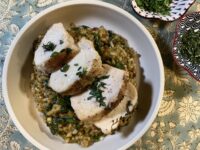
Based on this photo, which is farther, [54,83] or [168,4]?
[168,4]

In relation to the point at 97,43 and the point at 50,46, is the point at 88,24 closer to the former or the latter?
the point at 97,43

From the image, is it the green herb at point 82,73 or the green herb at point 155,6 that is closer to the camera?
the green herb at point 82,73

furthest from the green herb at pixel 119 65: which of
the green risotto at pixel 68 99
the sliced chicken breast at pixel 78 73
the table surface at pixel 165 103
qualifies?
the table surface at pixel 165 103

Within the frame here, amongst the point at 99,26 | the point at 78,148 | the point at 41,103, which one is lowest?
the point at 78,148

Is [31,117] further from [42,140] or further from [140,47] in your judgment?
[140,47]

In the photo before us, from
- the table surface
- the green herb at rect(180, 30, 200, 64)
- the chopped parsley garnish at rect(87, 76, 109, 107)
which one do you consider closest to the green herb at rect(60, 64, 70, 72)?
the chopped parsley garnish at rect(87, 76, 109, 107)

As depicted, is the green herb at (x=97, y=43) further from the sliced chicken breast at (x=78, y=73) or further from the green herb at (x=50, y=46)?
the green herb at (x=50, y=46)

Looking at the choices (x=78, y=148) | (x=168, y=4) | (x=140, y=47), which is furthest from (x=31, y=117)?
(x=168, y=4)
